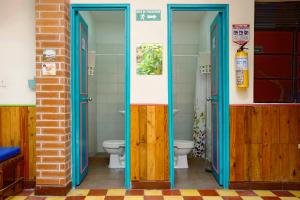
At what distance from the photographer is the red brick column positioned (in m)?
3.32

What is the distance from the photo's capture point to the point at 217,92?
3.83 m

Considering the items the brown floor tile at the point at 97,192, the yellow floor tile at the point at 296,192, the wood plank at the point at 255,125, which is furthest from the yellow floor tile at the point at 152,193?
the yellow floor tile at the point at 296,192

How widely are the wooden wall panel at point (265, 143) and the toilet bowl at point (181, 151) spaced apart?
0.99m

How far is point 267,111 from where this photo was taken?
3512mm

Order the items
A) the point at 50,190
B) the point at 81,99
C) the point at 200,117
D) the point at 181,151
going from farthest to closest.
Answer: the point at 200,117 → the point at 181,151 → the point at 81,99 → the point at 50,190

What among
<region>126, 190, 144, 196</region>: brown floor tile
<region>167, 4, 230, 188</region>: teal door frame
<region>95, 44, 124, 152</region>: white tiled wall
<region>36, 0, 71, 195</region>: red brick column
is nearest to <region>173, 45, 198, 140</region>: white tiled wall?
<region>95, 44, 124, 152</region>: white tiled wall

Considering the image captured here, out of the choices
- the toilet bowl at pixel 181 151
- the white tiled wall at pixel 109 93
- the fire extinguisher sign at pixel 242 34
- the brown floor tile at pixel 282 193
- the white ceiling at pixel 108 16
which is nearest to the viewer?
the brown floor tile at pixel 282 193

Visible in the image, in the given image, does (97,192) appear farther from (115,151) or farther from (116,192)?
(115,151)

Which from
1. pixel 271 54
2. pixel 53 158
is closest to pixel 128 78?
pixel 53 158

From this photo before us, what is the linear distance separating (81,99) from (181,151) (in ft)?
5.51

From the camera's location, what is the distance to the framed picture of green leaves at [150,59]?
11.6 feet

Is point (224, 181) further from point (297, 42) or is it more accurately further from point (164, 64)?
point (297, 42)

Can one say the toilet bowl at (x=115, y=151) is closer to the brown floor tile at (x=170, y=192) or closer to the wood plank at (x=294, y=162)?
the brown floor tile at (x=170, y=192)

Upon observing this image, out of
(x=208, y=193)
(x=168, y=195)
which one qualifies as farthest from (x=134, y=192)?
(x=208, y=193)
